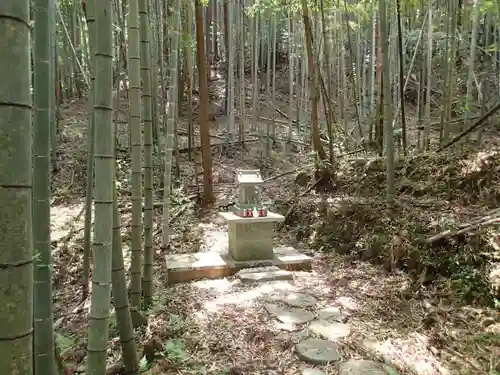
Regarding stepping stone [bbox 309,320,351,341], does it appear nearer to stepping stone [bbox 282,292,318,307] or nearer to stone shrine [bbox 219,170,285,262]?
stepping stone [bbox 282,292,318,307]

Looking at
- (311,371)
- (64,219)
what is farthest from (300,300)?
(64,219)

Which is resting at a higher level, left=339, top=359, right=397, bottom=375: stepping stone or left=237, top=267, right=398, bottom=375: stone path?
left=237, top=267, right=398, bottom=375: stone path

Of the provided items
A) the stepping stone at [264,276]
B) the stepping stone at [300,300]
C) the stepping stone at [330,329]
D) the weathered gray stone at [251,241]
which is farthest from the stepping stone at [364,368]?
the weathered gray stone at [251,241]

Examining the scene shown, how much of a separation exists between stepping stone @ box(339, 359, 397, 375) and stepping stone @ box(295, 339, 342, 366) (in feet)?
0.31

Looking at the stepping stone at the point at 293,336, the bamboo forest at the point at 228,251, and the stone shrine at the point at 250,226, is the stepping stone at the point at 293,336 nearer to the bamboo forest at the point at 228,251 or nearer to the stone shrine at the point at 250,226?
the bamboo forest at the point at 228,251

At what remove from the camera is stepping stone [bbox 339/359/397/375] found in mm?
2473

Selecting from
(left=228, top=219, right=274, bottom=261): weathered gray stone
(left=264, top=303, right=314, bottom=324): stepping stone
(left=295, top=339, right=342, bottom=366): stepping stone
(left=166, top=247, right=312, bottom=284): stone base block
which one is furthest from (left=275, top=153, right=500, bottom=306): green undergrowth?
(left=295, top=339, right=342, bottom=366): stepping stone

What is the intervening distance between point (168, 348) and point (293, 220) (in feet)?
12.0

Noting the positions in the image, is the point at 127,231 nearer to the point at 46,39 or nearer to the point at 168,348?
the point at 168,348

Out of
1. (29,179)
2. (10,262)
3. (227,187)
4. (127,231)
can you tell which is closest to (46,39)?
(29,179)

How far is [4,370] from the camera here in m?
0.87

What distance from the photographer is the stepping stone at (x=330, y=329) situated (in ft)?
9.70

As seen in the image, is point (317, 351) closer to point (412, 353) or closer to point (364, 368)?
point (364, 368)

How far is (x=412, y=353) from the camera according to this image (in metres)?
2.67
